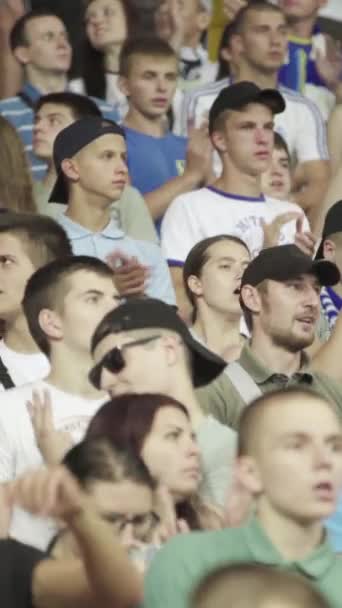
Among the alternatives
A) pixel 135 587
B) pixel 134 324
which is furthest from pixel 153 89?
pixel 135 587

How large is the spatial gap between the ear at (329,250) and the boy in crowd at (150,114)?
1.55 m

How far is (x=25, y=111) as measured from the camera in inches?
390

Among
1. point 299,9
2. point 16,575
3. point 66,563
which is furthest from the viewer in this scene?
point 299,9

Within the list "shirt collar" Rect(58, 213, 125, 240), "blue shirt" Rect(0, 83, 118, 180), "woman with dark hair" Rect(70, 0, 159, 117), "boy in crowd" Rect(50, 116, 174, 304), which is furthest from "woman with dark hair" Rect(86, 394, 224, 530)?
"woman with dark hair" Rect(70, 0, 159, 117)

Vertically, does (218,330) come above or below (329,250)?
below

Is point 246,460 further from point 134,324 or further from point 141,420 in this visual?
point 134,324

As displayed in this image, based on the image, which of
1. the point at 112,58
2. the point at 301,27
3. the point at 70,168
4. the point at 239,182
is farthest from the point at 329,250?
the point at 301,27

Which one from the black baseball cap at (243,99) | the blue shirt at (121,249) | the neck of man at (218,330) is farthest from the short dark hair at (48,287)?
the black baseball cap at (243,99)

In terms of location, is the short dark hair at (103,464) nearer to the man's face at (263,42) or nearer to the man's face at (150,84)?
the man's face at (150,84)

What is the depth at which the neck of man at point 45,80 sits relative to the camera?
1019 centimetres

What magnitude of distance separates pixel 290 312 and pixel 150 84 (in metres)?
2.79

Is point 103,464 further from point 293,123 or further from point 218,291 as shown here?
point 293,123

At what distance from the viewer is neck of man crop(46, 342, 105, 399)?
6406 mm

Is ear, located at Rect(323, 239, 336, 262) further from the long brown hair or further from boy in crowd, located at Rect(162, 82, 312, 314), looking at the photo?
the long brown hair
